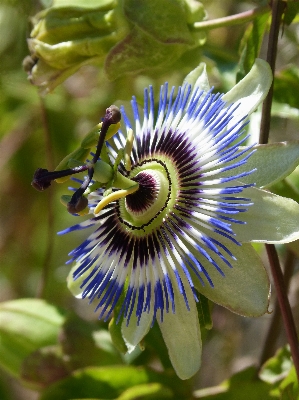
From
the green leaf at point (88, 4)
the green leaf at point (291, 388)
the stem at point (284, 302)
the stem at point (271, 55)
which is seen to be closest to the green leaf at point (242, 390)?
the green leaf at point (291, 388)

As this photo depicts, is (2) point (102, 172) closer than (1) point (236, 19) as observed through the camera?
Yes

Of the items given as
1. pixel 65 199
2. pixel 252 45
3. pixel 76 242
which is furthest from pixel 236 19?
pixel 76 242

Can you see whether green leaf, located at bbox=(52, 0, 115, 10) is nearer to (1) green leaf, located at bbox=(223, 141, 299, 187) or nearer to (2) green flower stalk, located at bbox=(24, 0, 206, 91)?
(2) green flower stalk, located at bbox=(24, 0, 206, 91)

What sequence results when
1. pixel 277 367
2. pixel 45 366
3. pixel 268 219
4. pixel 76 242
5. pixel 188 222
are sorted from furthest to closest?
1. pixel 76 242
2. pixel 45 366
3. pixel 277 367
4. pixel 188 222
5. pixel 268 219

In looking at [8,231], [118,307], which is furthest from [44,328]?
[8,231]

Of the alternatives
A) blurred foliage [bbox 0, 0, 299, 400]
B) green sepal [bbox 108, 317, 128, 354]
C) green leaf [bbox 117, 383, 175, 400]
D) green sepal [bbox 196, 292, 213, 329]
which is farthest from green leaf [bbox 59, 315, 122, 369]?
green sepal [bbox 196, 292, 213, 329]

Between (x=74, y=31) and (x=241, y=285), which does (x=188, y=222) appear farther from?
(x=74, y=31)

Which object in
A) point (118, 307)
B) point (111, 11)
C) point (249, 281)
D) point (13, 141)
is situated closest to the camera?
point (249, 281)

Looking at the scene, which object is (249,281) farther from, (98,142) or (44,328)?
(44,328)
